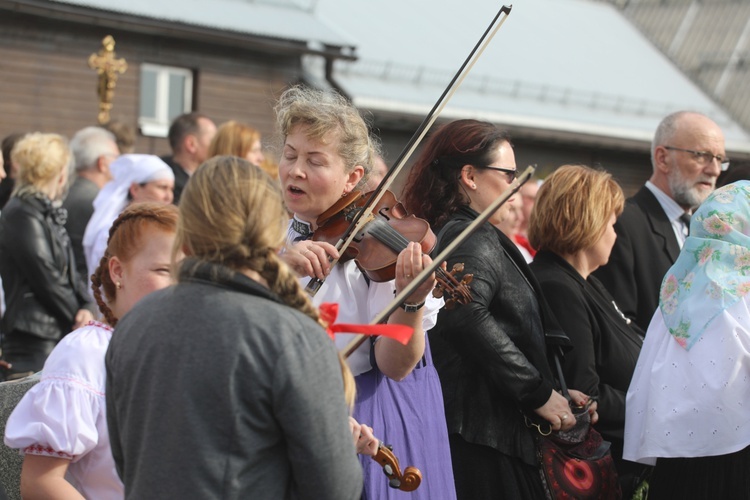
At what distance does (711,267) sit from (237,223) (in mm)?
2328

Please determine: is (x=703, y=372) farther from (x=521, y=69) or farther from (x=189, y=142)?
(x=521, y=69)

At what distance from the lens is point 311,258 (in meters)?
3.10

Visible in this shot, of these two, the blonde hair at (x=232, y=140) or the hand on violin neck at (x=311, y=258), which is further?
the blonde hair at (x=232, y=140)

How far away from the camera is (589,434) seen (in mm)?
4184

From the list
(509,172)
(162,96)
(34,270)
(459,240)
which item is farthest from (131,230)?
(162,96)

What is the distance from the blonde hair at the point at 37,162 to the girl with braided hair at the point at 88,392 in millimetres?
3151

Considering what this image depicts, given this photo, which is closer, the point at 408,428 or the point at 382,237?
the point at 382,237

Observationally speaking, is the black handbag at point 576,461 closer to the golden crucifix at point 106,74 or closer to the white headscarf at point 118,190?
the white headscarf at point 118,190

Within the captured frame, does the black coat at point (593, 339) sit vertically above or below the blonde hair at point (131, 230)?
below

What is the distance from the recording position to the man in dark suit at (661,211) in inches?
211

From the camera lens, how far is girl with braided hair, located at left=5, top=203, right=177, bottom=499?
287 centimetres

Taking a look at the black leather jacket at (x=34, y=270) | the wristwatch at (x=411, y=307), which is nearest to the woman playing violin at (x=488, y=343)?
the wristwatch at (x=411, y=307)

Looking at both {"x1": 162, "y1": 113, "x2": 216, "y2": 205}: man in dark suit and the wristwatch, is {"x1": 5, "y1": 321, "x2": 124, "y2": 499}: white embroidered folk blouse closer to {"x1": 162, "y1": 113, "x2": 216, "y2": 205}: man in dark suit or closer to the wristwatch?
the wristwatch

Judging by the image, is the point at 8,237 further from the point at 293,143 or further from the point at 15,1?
the point at 15,1
